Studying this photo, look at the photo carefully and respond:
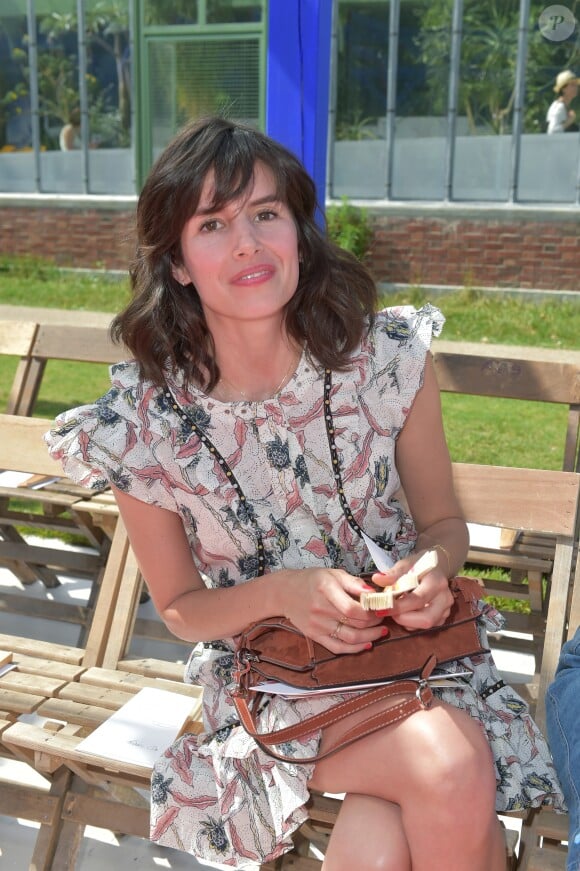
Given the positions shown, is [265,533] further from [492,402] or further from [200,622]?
[492,402]

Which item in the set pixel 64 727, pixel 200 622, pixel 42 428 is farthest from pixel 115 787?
pixel 42 428

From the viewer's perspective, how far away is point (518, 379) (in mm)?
3635

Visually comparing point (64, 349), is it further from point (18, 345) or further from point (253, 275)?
point (253, 275)

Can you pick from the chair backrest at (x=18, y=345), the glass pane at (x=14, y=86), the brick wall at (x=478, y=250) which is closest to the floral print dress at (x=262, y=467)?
the chair backrest at (x=18, y=345)

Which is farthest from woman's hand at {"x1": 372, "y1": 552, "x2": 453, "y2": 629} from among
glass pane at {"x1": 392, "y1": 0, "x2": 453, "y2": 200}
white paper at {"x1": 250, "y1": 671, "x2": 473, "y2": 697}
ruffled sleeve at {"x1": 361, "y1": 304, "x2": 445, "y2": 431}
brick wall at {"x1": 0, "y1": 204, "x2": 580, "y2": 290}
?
glass pane at {"x1": 392, "y1": 0, "x2": 453, "y2": 200}

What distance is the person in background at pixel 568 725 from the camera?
1858 millimetres

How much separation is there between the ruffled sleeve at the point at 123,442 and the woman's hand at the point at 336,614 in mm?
433

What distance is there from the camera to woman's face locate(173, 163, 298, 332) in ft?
6.92

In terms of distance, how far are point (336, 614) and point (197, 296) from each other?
853 mm

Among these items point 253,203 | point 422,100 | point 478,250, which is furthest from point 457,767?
point 422,100

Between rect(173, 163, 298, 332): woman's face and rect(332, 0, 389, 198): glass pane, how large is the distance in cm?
939

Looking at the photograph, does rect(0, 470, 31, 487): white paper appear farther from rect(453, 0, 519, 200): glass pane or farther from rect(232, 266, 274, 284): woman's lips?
rect(453, 0, 519, 200): glass pane

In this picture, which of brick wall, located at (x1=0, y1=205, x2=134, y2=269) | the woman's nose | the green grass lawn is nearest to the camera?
the woman's nose

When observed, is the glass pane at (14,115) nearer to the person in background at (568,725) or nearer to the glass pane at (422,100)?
the glass pane at (422,100)
